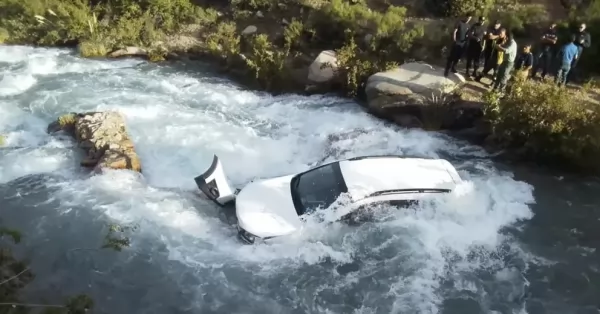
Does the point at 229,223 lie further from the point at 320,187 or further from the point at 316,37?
the point at 316,37

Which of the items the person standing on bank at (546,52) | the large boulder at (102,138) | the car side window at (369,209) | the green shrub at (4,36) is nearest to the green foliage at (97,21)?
the green shrub at (4,36)

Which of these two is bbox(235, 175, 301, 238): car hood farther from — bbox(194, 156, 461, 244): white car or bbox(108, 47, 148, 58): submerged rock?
bbox(108, 47, 148, 58): submerged rock

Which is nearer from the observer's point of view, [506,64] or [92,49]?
[506,64]

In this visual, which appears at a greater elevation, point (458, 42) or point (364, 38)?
point (458, 42)

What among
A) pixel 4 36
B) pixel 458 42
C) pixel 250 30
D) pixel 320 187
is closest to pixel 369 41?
pixel 458 42

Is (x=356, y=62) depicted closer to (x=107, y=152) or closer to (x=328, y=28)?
(x=328, y=28)

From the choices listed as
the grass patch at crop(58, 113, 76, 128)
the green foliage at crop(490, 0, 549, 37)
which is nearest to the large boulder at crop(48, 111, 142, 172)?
the grass patch at crop(58, 113, 76, 128)
